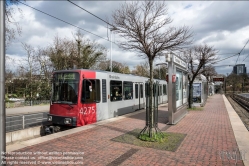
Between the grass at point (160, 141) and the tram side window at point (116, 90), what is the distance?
14.2ft

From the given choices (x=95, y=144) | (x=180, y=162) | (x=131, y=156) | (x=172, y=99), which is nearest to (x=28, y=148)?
(x=95, y=144)

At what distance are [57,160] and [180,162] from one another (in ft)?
9.46

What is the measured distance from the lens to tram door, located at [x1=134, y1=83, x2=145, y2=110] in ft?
51.3

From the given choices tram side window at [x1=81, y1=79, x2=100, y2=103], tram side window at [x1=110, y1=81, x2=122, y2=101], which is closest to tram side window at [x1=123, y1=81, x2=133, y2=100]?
tram side window at [x1=110, y1=81, x2=122, y2=101]

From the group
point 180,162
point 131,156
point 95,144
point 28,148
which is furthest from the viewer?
point 95,144

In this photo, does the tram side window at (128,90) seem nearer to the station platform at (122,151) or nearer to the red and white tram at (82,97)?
the red and white tram at (82,97)

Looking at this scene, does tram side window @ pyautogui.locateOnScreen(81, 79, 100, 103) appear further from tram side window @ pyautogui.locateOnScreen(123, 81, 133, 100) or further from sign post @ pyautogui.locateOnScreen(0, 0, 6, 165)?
sign post @ pyautogui.locateOnScreen(0, 0, 6, 165)

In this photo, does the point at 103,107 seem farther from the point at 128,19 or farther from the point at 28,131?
the point at 128,19

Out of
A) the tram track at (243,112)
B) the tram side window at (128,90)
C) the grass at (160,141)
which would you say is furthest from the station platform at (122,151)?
the tram side window at (128,90)

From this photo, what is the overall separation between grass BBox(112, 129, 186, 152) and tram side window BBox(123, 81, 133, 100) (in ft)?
19.7

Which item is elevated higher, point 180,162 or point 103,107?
point 103,107

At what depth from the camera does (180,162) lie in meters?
5.12

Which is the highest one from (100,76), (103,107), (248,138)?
(100,76)

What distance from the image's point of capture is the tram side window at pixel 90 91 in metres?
9.20
